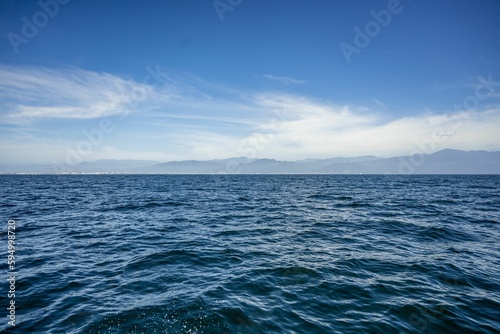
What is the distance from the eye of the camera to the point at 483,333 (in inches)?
296

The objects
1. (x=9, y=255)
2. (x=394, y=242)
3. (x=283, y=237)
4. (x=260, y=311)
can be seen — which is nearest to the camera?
(x=260, y=311)

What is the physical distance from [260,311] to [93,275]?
24.7 ft

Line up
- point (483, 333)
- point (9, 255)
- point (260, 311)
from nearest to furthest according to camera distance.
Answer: point (483, 333) → point (260, 311) → point (9, 255)

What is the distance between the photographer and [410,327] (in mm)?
7695

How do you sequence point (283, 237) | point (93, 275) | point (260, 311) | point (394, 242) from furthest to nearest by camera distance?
1. point (283, 237)
2. point (394, 242)
3. point (93, 275)
4. point (260, 311)

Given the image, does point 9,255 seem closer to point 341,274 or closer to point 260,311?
point 260,311

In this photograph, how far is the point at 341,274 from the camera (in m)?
11.2

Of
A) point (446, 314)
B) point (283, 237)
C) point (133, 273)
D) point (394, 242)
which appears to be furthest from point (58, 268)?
point (394, 242)

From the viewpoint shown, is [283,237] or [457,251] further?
[283,237]

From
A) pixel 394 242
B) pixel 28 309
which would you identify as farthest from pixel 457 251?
pixel 28 309

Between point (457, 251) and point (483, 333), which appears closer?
point (483, 333)

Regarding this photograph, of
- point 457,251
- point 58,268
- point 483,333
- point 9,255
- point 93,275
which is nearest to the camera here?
point 483,333

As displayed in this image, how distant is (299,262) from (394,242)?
25.0ft

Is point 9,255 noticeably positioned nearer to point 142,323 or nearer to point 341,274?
point 142,323
